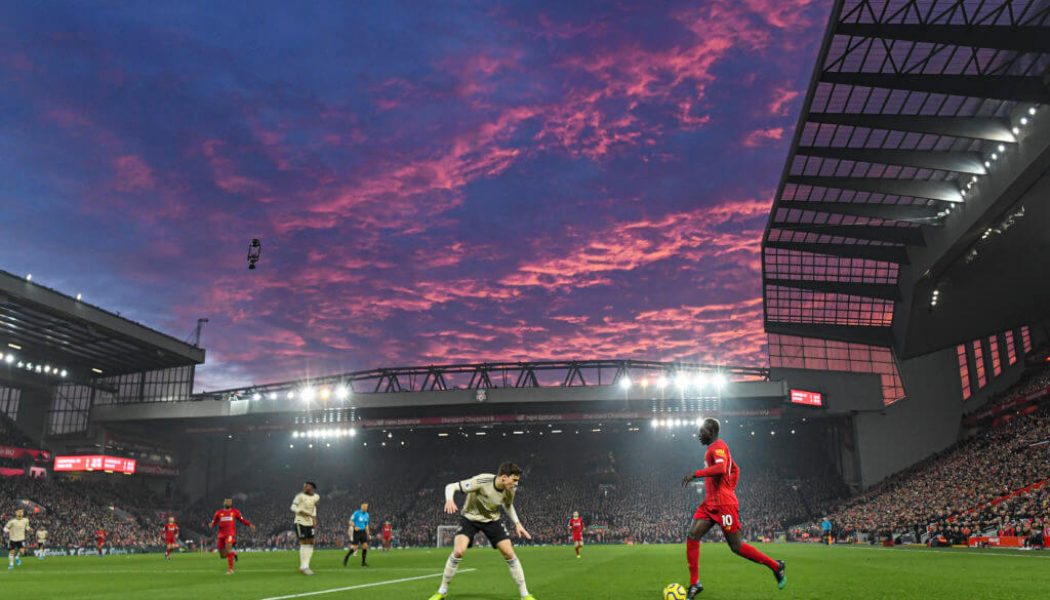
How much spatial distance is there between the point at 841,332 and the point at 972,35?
131 feet

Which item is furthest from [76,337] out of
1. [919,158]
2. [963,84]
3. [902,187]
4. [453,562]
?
[963,84]

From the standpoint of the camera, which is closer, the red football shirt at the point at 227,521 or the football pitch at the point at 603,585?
the football pitch at the point at 603,585

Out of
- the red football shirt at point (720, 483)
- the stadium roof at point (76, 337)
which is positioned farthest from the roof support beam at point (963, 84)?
the stadium roof at point (76, 337)

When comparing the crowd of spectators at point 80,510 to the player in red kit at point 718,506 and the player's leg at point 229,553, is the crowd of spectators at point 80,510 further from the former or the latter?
the player in red kit at point 718,506

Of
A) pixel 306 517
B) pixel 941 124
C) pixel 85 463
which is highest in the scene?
pixel 941 124

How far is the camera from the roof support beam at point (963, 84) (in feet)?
107

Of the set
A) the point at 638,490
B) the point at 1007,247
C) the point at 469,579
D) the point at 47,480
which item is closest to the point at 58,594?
the point at 469,579

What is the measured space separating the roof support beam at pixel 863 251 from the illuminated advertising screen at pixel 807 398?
14.0 metres

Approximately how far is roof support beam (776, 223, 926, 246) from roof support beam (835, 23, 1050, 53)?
21.2m

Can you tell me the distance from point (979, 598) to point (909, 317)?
53.1 meters

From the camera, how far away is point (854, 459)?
66.9 metres

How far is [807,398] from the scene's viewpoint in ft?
211

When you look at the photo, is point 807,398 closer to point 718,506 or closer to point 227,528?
point 227,528

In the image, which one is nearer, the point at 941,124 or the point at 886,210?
the point at 941,124
